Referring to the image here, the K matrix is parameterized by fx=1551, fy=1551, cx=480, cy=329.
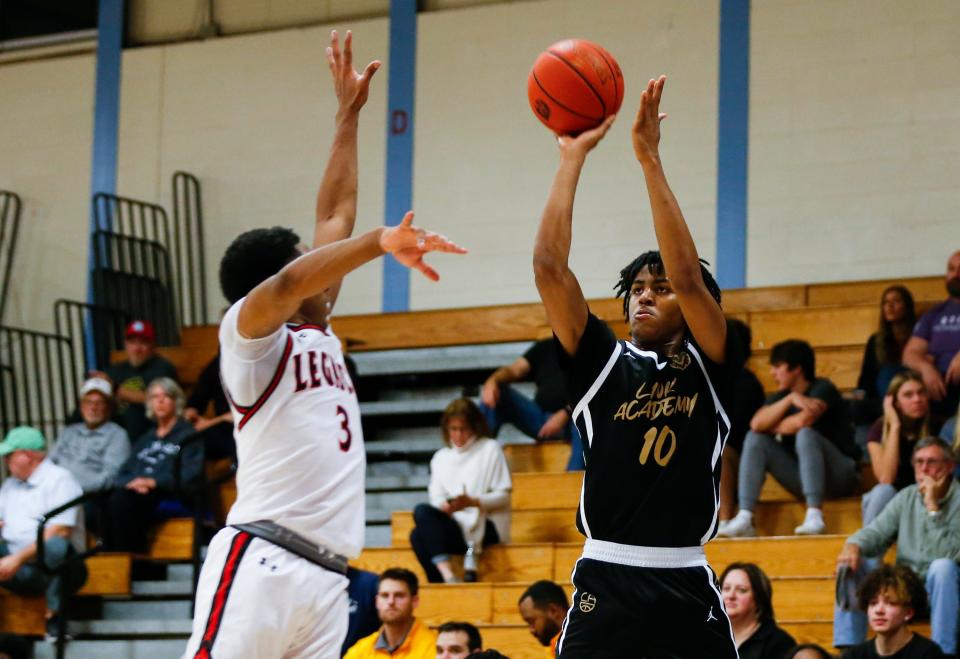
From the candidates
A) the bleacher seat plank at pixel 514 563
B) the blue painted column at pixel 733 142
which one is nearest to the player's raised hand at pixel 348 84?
the bleacher seat plank at pixel 514 563

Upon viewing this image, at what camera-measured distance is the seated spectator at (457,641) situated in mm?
7305

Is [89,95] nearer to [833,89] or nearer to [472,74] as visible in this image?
[472,74]

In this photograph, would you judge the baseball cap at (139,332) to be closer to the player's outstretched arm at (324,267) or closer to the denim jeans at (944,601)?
the denim jeans at (944,601)

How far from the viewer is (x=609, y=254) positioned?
12008mm

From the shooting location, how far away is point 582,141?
14.3 ft

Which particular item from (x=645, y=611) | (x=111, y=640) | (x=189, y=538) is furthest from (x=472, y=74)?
(x=645, y=611)

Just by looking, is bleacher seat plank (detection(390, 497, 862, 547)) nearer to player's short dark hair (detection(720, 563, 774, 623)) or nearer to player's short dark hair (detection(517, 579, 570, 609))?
player's short dark hair (detection(517, 579, 570, 609))

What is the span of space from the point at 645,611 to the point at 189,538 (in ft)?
21.1

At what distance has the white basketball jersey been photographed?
14.5 ft

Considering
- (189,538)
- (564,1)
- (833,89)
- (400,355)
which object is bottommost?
(189,538)

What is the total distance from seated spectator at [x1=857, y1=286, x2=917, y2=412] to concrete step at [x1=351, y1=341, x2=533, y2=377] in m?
2.79

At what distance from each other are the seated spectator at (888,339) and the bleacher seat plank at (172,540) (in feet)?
14.2

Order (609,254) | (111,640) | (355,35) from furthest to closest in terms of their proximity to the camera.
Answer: (355,35) → (609,254) → (111,640)

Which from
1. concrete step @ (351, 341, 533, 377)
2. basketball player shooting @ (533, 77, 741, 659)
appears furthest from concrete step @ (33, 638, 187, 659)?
basketball player shooting @ (533, 77, 741, 659)
